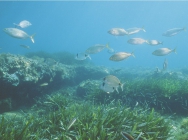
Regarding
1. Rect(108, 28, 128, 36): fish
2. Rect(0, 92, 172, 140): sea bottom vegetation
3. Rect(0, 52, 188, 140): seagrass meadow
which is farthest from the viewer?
Rect(108, 28, 128, 36): fish

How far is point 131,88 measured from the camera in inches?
340

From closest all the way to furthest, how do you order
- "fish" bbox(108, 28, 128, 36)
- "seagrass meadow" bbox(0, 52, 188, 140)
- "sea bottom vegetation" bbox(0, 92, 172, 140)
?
"sea bottom vegetation" bbox(0, 92, 172, 140) → "seagrass meadow" bbox(0, 52, 188, 140) → "fish" bbox(108, 28, 128, 36)

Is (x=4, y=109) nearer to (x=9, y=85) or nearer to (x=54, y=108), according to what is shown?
(x=9, y=85)

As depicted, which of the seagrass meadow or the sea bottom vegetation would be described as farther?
the seagrass meadow

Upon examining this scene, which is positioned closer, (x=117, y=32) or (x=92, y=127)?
(x=92, y=127)

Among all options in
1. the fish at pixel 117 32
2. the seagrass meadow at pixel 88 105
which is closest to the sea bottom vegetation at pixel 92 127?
the seagrass meadow at pixel 88 105

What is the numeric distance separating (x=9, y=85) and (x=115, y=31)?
18.5 feet

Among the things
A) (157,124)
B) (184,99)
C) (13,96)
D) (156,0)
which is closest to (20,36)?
(13,96)

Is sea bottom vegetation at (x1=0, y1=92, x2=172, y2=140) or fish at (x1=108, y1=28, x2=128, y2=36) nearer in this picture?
sea bottom vegetation at (x1=0, y1=92, x2=172, y2=140)

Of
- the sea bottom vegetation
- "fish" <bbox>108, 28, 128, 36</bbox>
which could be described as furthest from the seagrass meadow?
"fish" <bbox>108, 28, 128, 36</bbox>

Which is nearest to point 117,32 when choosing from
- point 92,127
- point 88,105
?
point 88,105

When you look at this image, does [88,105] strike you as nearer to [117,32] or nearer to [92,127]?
[92,127]

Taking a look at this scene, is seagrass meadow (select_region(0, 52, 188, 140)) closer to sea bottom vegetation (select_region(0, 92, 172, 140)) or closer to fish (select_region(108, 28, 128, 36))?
sea bottom vegetation (select_region(0, 92, 172, 140))

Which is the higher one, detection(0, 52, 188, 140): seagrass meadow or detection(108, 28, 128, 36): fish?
detection(108, 28, 128, 36): fish
